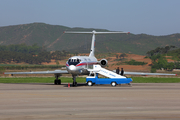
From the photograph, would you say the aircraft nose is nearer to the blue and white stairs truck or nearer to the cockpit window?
the cockpit window

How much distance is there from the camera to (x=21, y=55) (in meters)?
184

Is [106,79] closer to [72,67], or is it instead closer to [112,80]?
[112,80]

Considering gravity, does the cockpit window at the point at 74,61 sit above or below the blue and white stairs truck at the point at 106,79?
above

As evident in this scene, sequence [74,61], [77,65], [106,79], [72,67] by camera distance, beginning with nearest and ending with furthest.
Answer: [72,67] < [77,65] < [74,61] < [106,79]

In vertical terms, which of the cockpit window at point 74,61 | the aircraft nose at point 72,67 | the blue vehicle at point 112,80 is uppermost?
the cockpit window at point 74,61

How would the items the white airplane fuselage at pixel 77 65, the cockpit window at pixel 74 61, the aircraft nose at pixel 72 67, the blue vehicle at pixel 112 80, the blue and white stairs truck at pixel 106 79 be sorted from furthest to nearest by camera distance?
the blue and white stairs truck at pixel 106 79, the blue vehicle at pixel 112 80, the cockpit window at pixel 74 61, the white airplane fuselage at pixel 77 65, the aircraft nose at pixel 72 67

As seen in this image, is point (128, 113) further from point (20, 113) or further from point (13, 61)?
point (13, 61)

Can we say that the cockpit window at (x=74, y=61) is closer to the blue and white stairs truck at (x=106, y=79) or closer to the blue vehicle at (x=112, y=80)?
the blue and white stairs truck at (x=106, y=79)

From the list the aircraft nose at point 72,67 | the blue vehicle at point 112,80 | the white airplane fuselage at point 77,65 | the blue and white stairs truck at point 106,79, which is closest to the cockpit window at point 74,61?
the white airplane fuselage at point 77,65

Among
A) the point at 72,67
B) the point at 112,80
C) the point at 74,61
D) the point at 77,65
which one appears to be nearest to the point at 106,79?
the point at 112,80

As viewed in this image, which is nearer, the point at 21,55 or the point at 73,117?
the point at 73,117

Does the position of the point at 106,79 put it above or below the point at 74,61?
below

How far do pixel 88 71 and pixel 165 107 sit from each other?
1966cm

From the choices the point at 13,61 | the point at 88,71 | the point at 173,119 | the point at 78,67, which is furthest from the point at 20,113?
the point at 13,61
